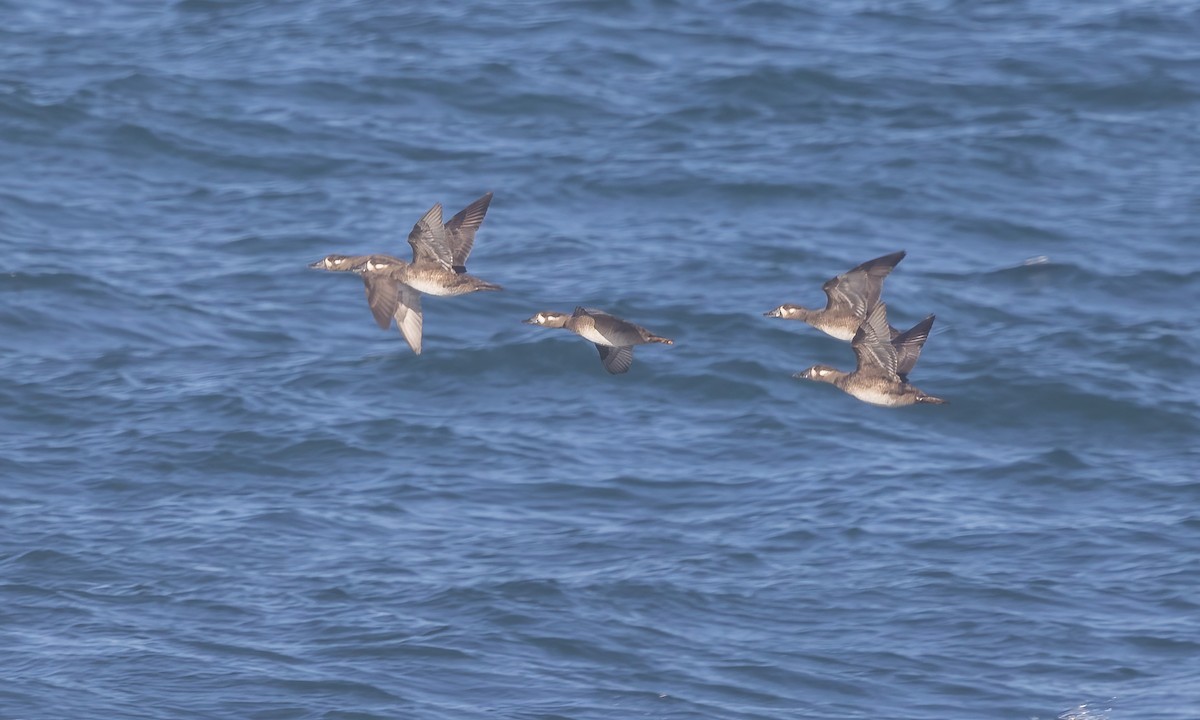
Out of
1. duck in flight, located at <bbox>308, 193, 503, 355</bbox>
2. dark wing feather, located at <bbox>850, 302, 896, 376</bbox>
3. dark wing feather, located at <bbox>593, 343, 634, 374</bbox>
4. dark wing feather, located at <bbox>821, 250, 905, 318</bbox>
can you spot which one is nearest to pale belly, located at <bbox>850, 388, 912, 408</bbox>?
dark wing feather, located at <bbox>850, 302, 896, 376</bbox>

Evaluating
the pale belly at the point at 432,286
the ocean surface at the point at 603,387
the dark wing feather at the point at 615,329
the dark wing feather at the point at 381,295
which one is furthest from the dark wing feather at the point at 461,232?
the ocean surface at the point at 603,387

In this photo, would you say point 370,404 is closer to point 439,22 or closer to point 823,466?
point 823,466

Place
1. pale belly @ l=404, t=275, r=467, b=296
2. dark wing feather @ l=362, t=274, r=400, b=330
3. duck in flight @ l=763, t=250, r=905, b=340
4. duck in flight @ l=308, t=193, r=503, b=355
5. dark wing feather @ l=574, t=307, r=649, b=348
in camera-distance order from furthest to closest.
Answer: duck in flight @ l=763, t=250, r=905, b=340 → pale belly @ l=404, t=275, r=467, b=296 → duck in flight @ l=308, t=193, r=503, b=355 → dark wing feather @ l=362, t=274, r=400, b=330 → dark wing feather @ l=574, t=307, r=649, b=348

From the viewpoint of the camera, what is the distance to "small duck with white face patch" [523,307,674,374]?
13.8 m

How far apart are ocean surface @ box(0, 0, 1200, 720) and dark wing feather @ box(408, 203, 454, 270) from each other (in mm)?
5185

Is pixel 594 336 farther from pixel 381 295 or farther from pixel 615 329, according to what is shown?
pixel 381 295

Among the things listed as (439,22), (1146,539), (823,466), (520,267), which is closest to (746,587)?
(823,466)

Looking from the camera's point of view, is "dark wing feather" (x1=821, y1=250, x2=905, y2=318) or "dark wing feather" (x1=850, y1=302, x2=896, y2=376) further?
"dark wing feather" (x1=821, y1=250, x2=905, y2=318)

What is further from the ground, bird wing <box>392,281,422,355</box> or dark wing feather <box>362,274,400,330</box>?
dark wing feather <box>362,274,400,330</box>

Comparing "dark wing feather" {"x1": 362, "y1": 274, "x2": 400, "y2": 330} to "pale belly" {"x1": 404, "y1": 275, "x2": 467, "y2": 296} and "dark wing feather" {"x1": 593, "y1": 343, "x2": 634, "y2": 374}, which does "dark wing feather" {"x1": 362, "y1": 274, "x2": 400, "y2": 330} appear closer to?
"pale belly" {"x1": 404, "y1": 275, "x2": 467, "y2": 296}

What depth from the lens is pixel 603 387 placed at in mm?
24188

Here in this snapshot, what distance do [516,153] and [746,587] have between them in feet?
41.9

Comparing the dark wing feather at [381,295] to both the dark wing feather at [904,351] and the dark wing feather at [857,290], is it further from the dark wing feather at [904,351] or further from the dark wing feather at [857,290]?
the dark wing feather at [904,351]

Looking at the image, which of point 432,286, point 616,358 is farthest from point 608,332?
point 432,286
